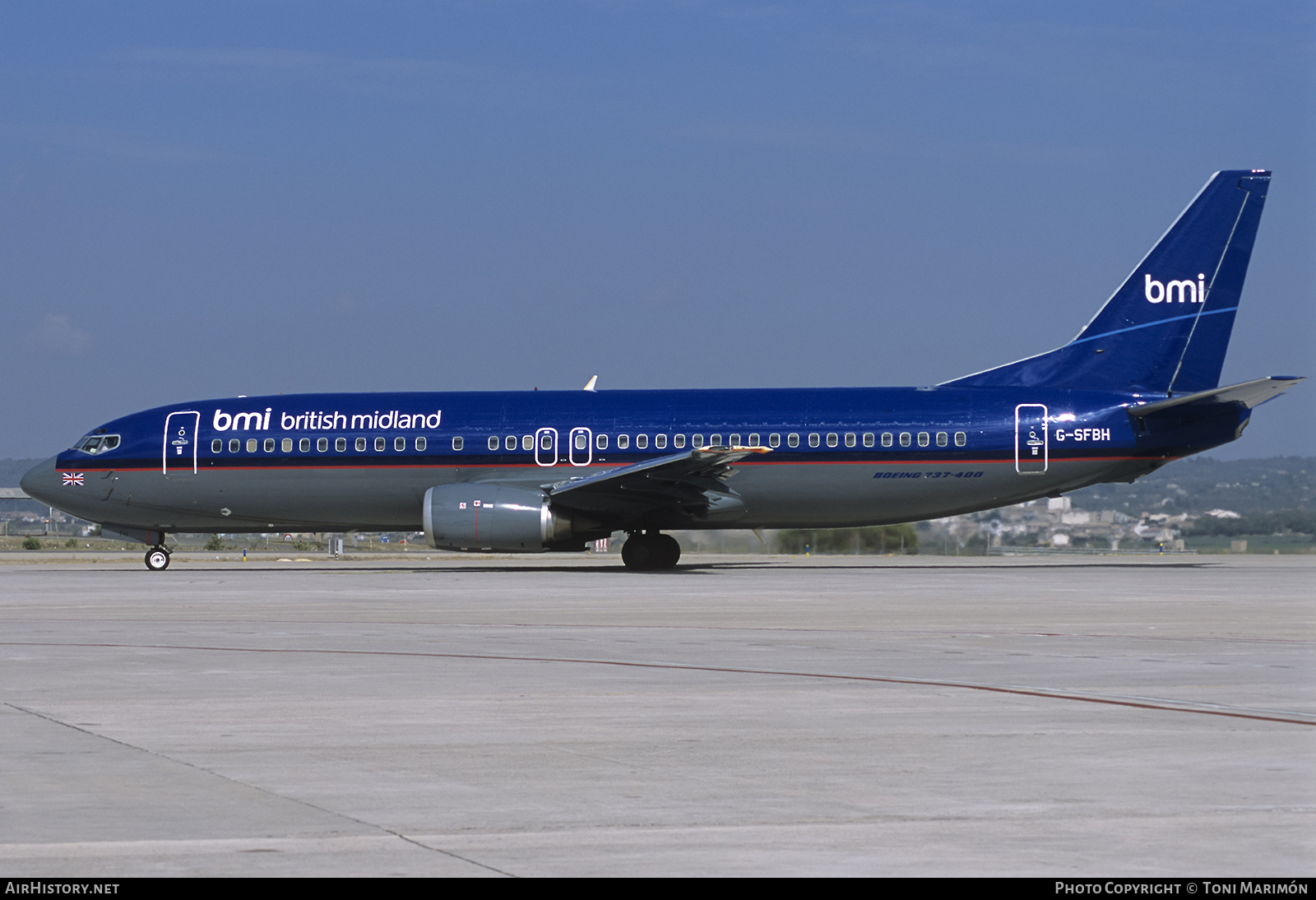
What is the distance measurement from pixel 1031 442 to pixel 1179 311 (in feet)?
17.5

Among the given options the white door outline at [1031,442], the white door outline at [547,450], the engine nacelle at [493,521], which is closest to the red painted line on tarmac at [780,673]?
the engine nacelle at [493,521]

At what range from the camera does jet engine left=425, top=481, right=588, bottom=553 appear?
3158cm

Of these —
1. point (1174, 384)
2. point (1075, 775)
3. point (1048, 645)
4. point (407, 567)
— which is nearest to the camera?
point (1075, 775)

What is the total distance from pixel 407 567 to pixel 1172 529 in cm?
2687

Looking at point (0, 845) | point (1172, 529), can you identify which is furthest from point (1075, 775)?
point (1172, 529)

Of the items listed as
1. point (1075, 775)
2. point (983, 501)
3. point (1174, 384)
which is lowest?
point (1075, 775)

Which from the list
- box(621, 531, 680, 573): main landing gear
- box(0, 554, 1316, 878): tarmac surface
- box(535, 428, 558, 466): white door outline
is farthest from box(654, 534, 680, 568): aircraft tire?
box(0, 554, 1316, 878): tarmac surface

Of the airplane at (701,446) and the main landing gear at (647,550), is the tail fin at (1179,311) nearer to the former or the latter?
the airplane at (701,446)

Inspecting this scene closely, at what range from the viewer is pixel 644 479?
3253 cm

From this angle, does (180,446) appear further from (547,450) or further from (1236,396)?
(1236,396)

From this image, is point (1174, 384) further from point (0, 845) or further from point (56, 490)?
point (0, 845)

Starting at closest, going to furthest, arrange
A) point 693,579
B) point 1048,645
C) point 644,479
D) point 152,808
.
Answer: point 152,808, point 1048,645, point 693,579, point 644,479

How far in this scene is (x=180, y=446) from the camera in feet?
114

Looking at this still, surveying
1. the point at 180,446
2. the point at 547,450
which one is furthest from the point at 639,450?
the point at 180,446
